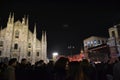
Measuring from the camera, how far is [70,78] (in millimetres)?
3086

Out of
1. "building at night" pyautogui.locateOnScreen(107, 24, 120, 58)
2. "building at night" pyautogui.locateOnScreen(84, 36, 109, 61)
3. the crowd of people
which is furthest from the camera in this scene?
"building at night" pyautogui.locateOnScreen(107, 24, 120, 58)

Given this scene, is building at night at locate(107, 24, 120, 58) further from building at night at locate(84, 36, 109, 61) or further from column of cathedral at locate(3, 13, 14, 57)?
column of cathedral at locate(3, 13, 14, 57)

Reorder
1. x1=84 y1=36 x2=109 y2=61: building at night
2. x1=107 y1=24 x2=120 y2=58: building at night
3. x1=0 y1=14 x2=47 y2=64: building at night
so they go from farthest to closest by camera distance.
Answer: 1. x1=0 y1=14 x2=47 y2=64: building at night
2. x1=107 y1=24 x2=120 y2=58: building at night
3. x1=84 y1=36 x2=109 y2=61: building at night

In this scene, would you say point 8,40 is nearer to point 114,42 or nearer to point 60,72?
point 114,42

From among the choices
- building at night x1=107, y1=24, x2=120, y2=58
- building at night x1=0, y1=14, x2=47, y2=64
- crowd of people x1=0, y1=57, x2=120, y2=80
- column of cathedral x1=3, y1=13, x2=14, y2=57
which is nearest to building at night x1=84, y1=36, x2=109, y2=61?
building at night x1=107, y1=24, x2=120, y2=58

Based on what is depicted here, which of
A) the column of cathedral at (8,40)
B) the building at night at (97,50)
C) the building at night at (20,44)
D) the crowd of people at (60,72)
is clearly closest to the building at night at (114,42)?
the building at night at (97,50)

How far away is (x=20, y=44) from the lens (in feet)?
131

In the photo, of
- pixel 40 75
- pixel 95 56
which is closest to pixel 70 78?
pixel 40 75

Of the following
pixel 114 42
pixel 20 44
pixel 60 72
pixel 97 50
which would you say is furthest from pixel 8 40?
pixel 60 72

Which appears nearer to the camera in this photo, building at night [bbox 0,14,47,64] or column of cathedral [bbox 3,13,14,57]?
column of cathedral [bbox 3,13,14,57]

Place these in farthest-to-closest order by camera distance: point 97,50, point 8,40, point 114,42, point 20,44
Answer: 1. point 20,44
2. point 8,40
3. point 97,50
4. point 114,42

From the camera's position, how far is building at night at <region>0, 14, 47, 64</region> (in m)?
38.3

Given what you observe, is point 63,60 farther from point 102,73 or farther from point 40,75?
point 102,73

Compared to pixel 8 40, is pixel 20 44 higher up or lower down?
lower down
